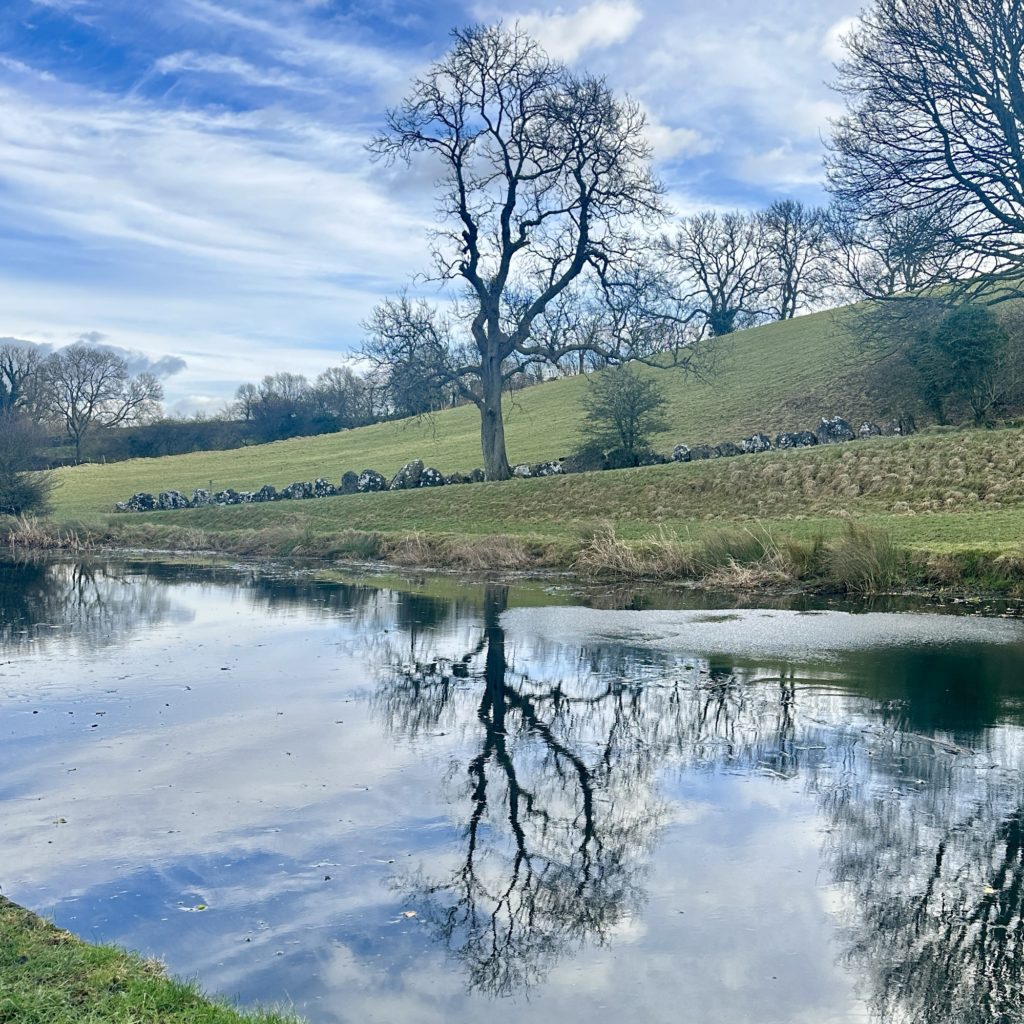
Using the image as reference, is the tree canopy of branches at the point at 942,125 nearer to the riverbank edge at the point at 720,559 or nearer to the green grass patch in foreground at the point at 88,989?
the riverbank edge at the point at 720,559

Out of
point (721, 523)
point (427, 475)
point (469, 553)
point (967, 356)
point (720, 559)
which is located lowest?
point (720, 559)

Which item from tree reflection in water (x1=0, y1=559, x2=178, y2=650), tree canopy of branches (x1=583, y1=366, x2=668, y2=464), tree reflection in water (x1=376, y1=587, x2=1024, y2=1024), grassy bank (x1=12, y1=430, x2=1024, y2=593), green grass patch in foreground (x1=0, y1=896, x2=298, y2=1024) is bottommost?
tree reflection in water (x1=376, y1=587, x2=1024, y2=1024)

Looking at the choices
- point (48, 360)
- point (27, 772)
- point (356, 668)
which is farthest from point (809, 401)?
point (48, 360)

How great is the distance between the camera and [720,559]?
22156 mm

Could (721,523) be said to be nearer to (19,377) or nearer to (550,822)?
(550,822)

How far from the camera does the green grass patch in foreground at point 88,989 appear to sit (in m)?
5.15

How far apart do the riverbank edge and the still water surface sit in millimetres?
3862

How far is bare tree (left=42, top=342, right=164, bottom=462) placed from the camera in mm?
83875

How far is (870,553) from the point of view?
65.3 feet

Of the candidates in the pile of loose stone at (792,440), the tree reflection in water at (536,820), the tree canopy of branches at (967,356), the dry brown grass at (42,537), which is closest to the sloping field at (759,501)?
the dry brown grass at (42,537)

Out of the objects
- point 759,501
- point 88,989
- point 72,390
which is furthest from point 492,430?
point 72,390

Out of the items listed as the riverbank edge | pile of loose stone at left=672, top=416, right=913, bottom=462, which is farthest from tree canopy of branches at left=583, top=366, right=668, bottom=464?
the riverbank edge

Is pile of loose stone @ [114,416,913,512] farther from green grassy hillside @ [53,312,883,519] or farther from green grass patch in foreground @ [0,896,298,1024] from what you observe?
green grass patch in foreground @ [0,896,298,1024]

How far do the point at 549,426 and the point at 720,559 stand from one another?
114ft
